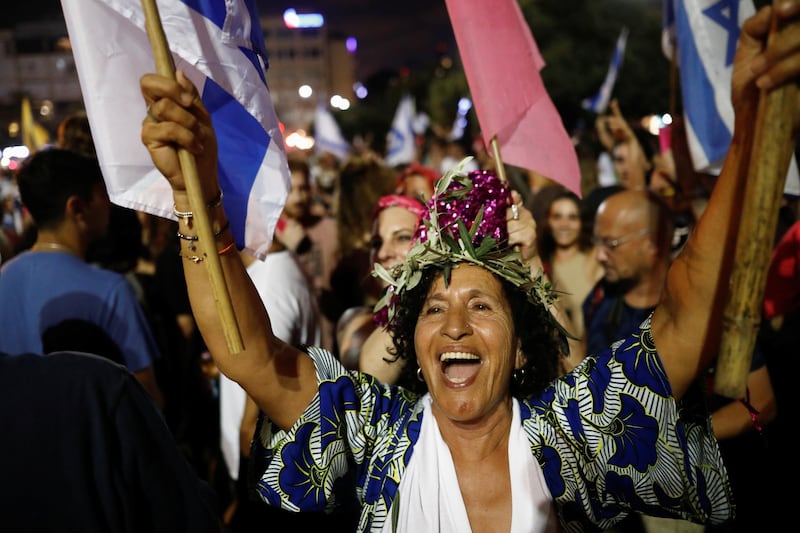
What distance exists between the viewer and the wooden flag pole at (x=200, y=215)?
75.0 inches

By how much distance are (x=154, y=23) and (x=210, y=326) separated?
860 millimetres

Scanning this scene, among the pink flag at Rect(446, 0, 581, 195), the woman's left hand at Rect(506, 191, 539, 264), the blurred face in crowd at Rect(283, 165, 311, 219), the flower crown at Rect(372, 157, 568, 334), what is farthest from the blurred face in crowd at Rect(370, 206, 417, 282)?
Answer: the blurred face in crowd at Rect(283, 165, 311, 219)

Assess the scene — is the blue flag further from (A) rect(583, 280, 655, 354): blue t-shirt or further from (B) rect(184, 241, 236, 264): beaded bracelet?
(B) rect(184, 241, 236, 264): beaded bracelet

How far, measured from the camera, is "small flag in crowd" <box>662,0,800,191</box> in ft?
13.6

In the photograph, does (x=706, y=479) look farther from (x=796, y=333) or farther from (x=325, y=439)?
(x=796, y=333)

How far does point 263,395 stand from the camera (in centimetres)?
238

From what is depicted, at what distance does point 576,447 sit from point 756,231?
3.73 feet

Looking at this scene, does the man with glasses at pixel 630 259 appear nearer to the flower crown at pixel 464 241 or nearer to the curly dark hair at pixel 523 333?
the curly dark hair at pixel 523 333

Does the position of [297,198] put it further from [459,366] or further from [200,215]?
[200,215]

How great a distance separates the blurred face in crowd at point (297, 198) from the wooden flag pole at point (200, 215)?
4.22 meters

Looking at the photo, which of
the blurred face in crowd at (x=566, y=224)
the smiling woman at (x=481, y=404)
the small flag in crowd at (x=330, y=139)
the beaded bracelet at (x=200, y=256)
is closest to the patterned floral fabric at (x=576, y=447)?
the smiling woman at (x=481, y=404)

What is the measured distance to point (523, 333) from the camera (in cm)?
276

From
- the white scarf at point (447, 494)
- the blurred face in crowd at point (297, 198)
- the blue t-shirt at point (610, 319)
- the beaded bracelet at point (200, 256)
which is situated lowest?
the white scarf at point (447, 494)

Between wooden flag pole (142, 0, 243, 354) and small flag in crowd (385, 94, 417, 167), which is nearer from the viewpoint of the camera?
wooden flag pole (142, 0, 243, 354)
